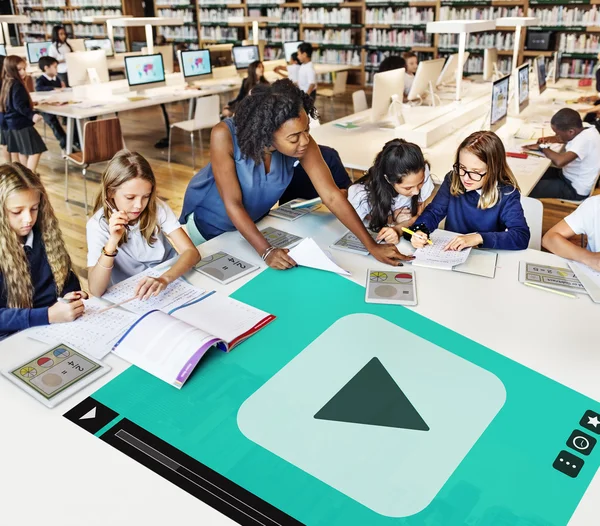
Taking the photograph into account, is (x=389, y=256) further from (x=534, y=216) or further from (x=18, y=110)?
(x=18, y=110)

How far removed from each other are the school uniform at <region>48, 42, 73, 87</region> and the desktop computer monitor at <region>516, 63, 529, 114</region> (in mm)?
6245

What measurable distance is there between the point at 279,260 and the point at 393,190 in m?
0.68

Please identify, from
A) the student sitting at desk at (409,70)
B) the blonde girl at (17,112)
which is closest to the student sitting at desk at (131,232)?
the blonde girl at (17,112)

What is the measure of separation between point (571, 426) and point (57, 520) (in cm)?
106

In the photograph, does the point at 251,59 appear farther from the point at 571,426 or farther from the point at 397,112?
the point at 571,426

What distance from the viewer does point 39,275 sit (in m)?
1.83

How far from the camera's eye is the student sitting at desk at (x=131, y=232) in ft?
5.65

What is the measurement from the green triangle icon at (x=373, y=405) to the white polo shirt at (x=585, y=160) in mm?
2864

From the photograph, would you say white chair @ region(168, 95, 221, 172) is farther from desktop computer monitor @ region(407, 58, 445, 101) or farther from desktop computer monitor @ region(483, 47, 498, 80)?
desktop computer monitor @ region(483, 47, 498, 80)

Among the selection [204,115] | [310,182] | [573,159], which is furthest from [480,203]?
[204,115]

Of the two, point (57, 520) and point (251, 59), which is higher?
point (251, 59)

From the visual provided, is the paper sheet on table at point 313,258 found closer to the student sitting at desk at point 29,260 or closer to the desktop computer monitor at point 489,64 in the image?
the student sitting at desk at point 29,260

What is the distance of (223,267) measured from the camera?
75.2 inches

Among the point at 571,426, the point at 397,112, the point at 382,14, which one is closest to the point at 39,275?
the point at 571,426
